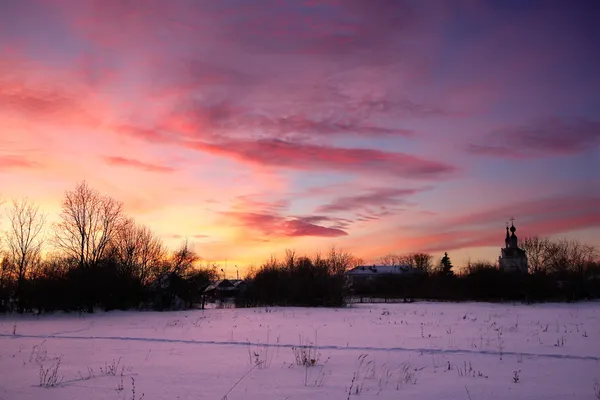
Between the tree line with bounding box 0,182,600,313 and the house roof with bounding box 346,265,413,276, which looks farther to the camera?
the house roof with bounding box 346,265,413,276

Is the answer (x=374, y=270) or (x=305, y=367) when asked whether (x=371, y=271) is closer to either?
(x=374, y=270)

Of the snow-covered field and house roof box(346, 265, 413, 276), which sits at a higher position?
house roof box(346, 265, 413, 276)

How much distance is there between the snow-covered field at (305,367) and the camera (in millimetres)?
8289

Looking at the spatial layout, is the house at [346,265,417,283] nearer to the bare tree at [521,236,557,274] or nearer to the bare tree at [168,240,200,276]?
the bare tree at [521,236,557,274]

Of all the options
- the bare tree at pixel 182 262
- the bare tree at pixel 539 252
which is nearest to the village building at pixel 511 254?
the bare tree at pixel 539 252

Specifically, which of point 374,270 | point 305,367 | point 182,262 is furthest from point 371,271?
point 305,367

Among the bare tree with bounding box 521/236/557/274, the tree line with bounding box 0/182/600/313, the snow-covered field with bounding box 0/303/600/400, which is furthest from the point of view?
the bare tree with bounding box 521/236/557/274

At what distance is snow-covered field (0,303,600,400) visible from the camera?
27.2 feet

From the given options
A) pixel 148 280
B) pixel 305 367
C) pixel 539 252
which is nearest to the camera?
pixel 305 367

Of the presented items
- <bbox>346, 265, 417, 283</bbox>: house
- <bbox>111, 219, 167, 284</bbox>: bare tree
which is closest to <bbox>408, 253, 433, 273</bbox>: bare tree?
<bbox>346, 265, 417, 283</bbox>: house

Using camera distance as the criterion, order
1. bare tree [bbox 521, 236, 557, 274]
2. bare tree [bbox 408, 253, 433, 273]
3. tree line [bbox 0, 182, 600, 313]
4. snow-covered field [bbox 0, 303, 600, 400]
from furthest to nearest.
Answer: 1. bare tree [bbox 408, 253, 433, 273]
2. bare tree [bbox 521, 236, 557, 274]
3. tree line [bbox 0, 182, 600, 313]
4. snow-covered field [bbox 0, 303, 600, 400]

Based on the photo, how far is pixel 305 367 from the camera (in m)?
10.6

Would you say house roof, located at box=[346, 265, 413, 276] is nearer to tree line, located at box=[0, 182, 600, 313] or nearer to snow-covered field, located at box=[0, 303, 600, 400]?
tree line, located at box=[0, 182, 600, 313]

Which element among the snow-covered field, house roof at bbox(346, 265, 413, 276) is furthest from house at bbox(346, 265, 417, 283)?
the snow-covered field
